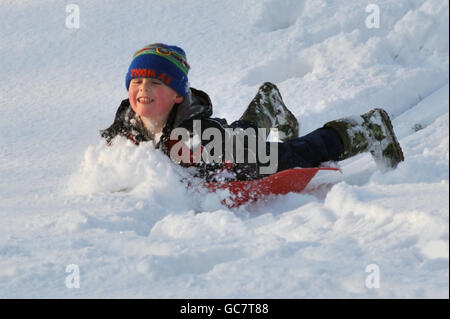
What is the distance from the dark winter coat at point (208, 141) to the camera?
241 cm

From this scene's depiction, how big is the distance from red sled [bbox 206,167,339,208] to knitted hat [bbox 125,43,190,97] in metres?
0.52

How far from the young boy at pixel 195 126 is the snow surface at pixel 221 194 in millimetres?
99

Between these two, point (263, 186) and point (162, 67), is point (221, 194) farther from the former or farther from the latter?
point (162, 67)

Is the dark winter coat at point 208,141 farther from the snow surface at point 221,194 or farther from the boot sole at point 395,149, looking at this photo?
the boot sole at point 395,149

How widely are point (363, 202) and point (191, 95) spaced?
1.15 meters

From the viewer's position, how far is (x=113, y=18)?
5.59 metres

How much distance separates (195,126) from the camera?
243 centimetres

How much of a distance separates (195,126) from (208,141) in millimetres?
89

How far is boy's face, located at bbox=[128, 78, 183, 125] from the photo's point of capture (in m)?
2.51

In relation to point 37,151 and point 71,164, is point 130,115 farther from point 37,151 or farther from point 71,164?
point 37,151

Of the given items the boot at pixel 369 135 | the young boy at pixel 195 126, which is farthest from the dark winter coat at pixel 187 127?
the boot at pixel 369 135

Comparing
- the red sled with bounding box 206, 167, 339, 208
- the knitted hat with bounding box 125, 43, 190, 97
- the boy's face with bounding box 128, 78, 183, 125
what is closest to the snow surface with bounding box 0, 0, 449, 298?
the red sled with bounding box 206, 167, 339, 208

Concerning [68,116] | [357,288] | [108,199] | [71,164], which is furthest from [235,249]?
[68,116]

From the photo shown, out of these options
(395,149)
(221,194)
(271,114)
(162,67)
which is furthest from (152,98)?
(395,149)
